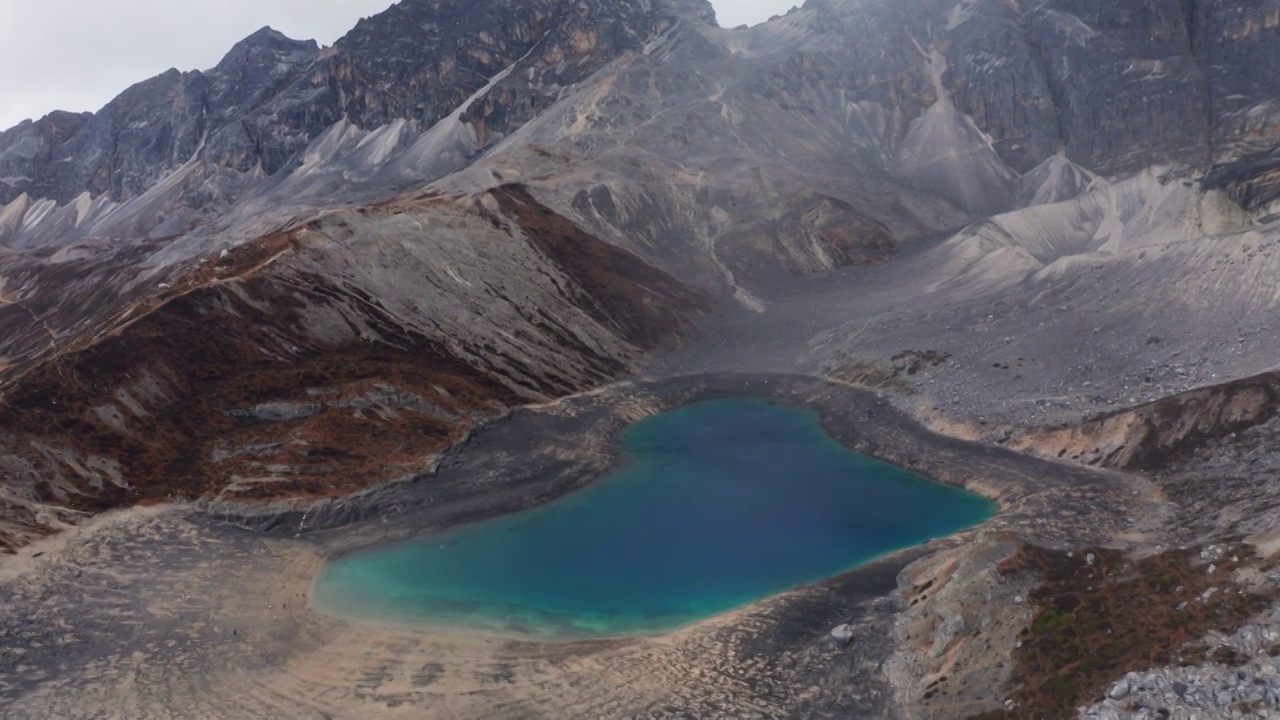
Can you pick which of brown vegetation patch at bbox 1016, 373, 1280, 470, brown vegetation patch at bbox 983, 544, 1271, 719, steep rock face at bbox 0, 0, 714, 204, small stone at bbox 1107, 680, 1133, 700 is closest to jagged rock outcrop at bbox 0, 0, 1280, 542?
steep rock face at bbox 0, 0, 714, 204

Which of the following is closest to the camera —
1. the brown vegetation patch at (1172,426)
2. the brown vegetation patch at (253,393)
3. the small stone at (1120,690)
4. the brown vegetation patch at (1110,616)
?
the small stone at (1120,690)

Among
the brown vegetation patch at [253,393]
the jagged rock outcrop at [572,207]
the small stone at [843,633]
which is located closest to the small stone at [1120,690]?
the small stone at [843,633]

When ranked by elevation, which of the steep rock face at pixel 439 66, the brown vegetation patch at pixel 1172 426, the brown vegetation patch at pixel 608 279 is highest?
the steep rock face at pixel 439 66

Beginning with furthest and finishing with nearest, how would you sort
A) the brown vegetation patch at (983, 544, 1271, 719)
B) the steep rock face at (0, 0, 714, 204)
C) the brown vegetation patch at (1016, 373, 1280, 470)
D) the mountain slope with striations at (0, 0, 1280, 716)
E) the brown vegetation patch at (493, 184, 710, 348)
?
the steep rock face at (0, 0, 714, 204) < the brown vegetation patch at (493, 184, 710, 348) < the mountain slope with striations at (0, 0, 1280, 716) < the brown vegetation patch at (1016, 373, 1280, 470) < the brown vegetation patch at (983, 544, 1271, 719)

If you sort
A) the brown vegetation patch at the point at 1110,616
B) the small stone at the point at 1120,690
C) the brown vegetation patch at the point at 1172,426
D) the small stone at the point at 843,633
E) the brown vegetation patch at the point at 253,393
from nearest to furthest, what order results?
the small stone at the point at 1120,690 → the brown vegetation patch at the point at 1110,616 → the small stone at the point at 843,633 → the brown vegetation patch at the point at 1172,426 → the brown vegetation patch at the point at 253,393

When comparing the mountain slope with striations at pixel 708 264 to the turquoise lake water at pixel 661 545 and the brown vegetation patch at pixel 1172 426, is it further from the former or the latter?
the turquoise lake water at pixel 661 545

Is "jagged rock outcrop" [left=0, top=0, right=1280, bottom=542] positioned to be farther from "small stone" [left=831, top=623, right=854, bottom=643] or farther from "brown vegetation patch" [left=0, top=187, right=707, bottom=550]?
"small stone" [left=831, top=623, right=854, bottom=643]

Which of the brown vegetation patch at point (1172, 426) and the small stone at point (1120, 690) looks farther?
the brown vegetation patch at point (1172, 426)

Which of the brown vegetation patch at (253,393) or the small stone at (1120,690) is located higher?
the brown vegetation patch at (253,393)

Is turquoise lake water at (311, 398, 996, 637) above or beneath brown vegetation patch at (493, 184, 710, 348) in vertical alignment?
beneath
